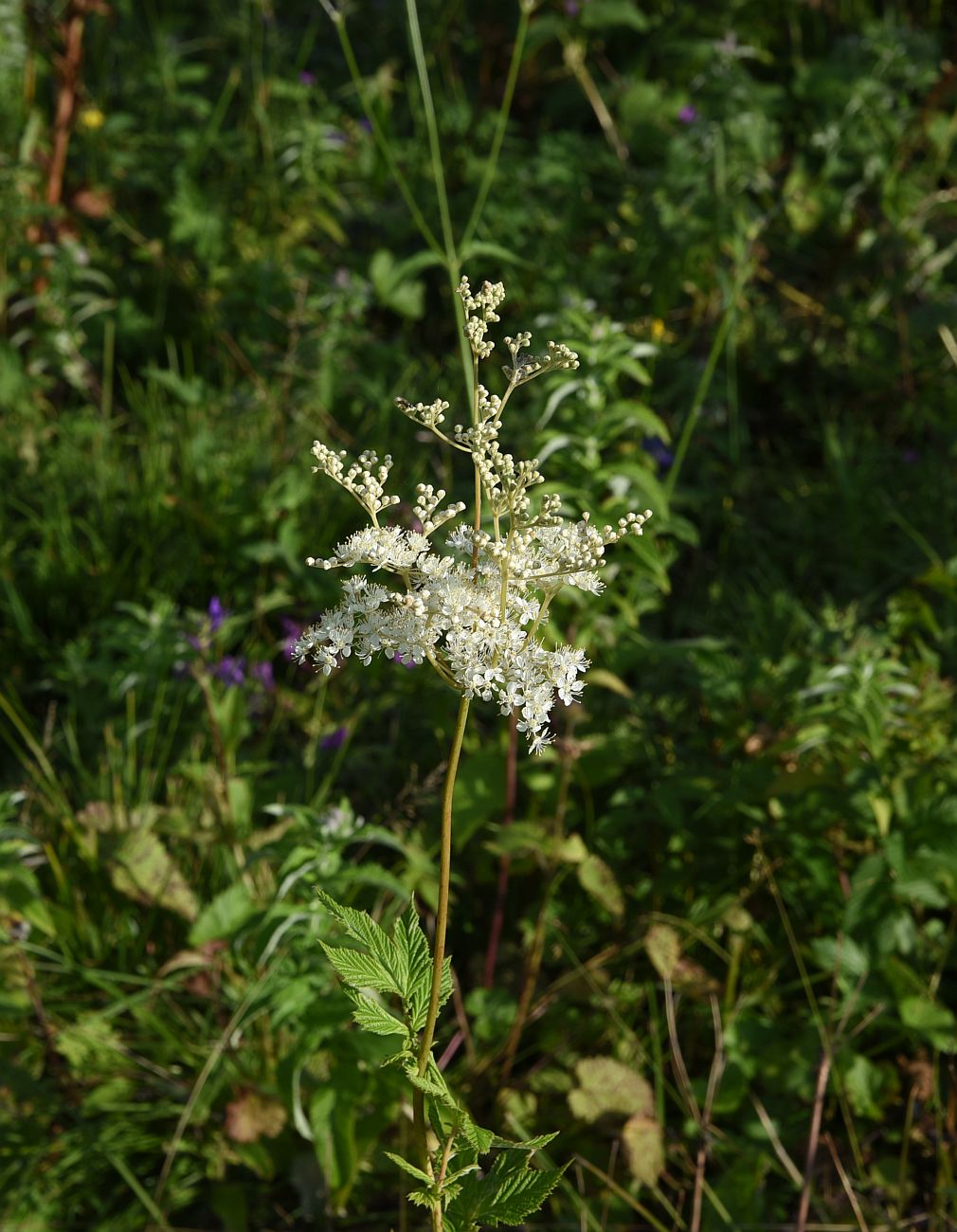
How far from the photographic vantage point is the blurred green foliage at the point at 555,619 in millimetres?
1885

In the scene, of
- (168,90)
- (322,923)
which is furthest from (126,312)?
(322,923)

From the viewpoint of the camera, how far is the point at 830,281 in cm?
360

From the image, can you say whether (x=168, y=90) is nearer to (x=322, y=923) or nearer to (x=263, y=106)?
(x=263, y=106)

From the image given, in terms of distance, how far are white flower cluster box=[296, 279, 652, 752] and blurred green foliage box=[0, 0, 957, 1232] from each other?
636 mm

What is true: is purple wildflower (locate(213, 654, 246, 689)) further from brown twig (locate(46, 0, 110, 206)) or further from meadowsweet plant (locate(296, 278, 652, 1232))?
brown twig (locate(46, 0, 110, 206))

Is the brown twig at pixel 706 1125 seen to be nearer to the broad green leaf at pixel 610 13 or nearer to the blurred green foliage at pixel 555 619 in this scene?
the blurred green foliage at pixel 555 619

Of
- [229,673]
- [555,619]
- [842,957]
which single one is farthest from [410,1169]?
[229,673]

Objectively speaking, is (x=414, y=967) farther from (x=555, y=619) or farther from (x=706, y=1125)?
Answer: (x=555, y=619)

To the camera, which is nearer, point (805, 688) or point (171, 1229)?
point (171, 1229)

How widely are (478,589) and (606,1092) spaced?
1092 mm

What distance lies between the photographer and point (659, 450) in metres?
2.98

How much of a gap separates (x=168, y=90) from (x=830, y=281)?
7.24ft

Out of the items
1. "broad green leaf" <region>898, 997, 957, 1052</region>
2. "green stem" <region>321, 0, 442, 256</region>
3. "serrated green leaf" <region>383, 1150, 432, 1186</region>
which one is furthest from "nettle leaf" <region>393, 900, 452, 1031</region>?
"green stem" <region>321, 0, 442, 256</region>

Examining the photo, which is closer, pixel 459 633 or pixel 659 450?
pixel 459 633
